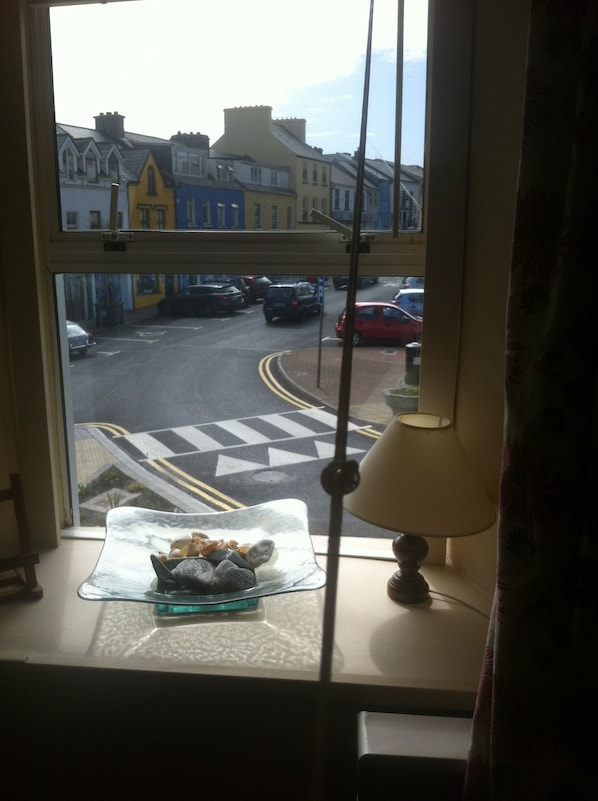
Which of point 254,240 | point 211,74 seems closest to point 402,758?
point 254,240

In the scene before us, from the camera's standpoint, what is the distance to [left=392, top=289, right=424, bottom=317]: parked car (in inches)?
60.8

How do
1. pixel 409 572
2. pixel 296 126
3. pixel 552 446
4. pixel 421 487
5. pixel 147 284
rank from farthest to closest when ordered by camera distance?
pixel 147 284, pixel 296 126, pixel 409 572, pixel 421 487, pixel 552 446

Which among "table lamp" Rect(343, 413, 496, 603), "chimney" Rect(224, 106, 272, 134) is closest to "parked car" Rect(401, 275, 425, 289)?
"table lamp" Rect(343, 413, 496, 603)

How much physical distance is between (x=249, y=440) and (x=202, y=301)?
343 mm

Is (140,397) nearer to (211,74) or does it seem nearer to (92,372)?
(92,372)

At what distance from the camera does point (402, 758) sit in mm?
1007

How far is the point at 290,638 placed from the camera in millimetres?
1333

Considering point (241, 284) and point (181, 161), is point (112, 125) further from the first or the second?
point (241, 284)

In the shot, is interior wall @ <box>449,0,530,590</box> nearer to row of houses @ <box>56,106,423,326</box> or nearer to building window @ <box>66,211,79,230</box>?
row of houses @ <box>56,106,423,326</box>

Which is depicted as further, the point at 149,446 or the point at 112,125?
the point at 149,446

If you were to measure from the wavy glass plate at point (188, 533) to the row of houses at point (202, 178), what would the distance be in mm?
649

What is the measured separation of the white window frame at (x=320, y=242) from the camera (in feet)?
4.53

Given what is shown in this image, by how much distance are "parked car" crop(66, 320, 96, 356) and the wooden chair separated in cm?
36

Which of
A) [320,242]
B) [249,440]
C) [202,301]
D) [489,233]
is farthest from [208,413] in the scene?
[489,233]
